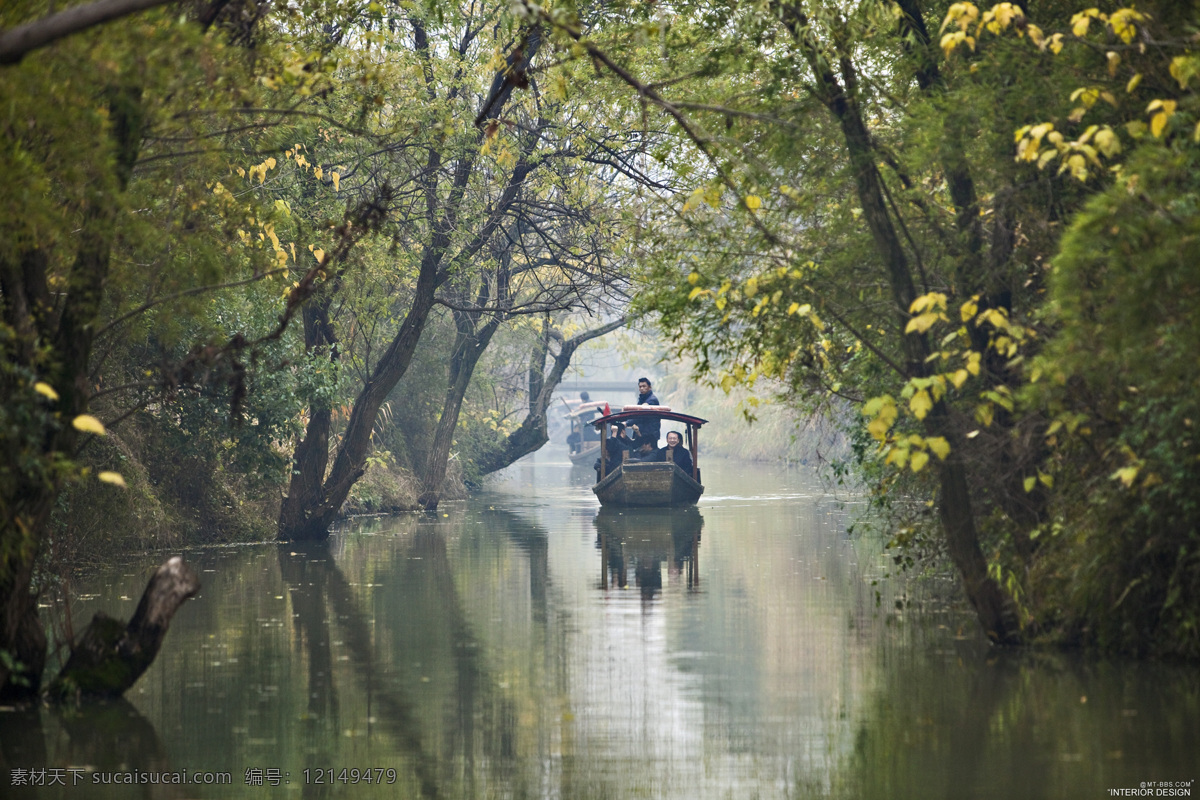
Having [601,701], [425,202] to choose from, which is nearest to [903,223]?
[601,701]

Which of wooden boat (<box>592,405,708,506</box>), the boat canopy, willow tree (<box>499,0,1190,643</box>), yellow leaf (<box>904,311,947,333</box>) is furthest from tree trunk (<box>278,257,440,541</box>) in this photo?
yellow leaf (<box>904,311,947,333</box>)

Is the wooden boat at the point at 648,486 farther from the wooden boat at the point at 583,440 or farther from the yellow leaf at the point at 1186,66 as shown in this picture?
the wooden boat at the point at 583,440

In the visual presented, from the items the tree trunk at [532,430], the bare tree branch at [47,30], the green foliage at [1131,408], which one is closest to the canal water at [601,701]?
the green foliage at [1131,408]

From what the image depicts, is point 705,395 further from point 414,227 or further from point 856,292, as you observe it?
point 856,292

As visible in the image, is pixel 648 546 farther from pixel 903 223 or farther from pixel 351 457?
pixel 903 223

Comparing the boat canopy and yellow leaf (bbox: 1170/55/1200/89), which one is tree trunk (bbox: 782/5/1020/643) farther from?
the boat canopy

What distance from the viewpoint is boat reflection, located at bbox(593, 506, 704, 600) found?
1405 centimetres

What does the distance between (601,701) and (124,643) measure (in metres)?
2.89

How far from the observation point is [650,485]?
2448 cm

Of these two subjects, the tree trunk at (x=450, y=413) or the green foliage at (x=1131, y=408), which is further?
the tree trunk at (x=450, y=413)

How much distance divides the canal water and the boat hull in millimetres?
10093

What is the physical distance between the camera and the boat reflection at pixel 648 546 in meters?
14.1

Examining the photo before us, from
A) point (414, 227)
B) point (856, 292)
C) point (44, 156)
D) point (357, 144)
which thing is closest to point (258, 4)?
point (44, 156)

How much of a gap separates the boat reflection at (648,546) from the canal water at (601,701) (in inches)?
5.7
